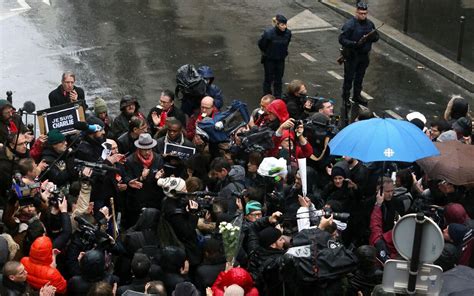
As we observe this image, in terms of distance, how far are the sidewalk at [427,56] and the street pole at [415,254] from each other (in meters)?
9.89

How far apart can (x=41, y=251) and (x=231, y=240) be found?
169 centimetres

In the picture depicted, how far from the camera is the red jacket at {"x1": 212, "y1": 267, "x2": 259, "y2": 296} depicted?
24.8 feet

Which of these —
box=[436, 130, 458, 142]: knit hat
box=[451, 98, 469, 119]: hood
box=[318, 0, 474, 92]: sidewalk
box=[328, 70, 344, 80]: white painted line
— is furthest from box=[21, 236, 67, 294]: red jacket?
box=[318, 0, 474, 92]: sidewalk

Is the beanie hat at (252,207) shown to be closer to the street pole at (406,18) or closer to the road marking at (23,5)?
the street pole at (406,18)

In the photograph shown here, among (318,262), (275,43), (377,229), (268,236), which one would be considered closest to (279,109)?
(377,229)

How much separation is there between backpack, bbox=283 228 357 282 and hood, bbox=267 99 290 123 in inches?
149

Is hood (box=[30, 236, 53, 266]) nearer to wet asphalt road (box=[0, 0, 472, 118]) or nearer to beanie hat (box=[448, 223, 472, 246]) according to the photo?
beanie hat (box=[448, 223, 472, 246])

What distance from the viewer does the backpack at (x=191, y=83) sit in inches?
491

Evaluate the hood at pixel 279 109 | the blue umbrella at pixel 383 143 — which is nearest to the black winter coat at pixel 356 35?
the hood at pixel 279 109

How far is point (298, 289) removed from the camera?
24.9 ft

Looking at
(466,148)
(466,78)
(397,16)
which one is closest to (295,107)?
(466,148)

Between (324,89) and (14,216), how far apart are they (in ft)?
27.1

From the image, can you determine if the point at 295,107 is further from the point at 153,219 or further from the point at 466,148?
the point at 153,219

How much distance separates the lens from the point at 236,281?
7.55 meters
